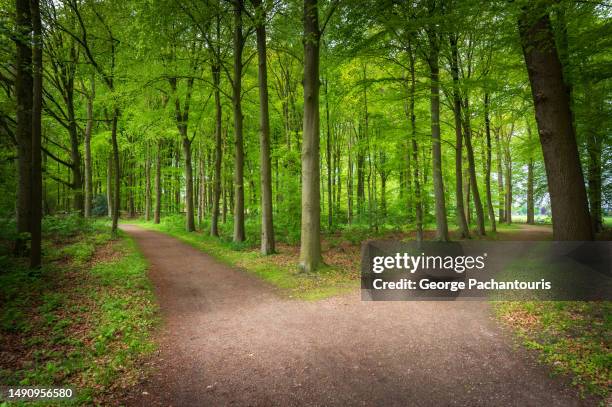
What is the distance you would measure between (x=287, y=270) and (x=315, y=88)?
5495mm

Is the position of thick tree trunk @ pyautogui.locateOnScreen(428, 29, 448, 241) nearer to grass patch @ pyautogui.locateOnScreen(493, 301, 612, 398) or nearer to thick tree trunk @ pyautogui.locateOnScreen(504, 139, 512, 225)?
grass patch @ pyautogui.locateOnScreen(493, 301, 612, 398)

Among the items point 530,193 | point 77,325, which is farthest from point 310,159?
point 530,193

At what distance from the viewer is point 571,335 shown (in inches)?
180

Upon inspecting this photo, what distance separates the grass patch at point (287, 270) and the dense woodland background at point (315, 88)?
752 mm

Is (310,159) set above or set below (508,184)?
below

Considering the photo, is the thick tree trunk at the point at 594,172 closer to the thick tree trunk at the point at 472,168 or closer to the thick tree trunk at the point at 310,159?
the thick tree trunk at the point at 472,168

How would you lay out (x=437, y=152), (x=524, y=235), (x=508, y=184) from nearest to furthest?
(x=437, y=152), (x=524, y=235), (x=508, y=184)

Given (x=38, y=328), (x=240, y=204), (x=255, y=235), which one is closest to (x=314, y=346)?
(x=38, y=328)

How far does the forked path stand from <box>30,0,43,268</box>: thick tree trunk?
3.56 meters

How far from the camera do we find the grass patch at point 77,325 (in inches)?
147

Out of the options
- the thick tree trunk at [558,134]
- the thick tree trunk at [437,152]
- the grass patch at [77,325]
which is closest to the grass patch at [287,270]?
the grass patch at [77,325]

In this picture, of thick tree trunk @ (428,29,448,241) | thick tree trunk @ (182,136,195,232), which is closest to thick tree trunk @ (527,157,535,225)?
thick tree trunk @ (428,29,448,241)

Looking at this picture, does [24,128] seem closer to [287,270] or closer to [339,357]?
[287,270]

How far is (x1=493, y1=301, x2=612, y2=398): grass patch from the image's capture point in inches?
145
